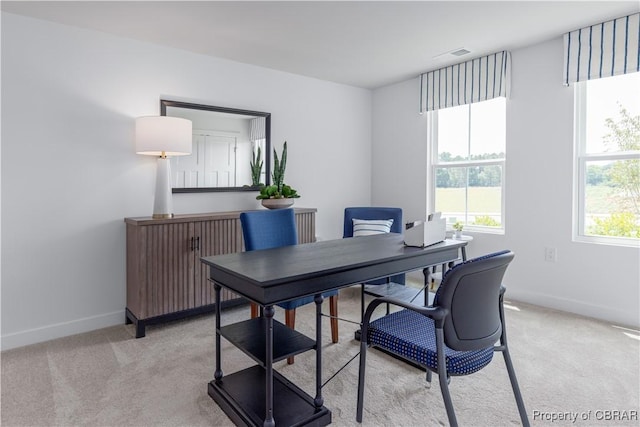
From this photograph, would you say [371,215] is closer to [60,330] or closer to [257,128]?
[257,128]

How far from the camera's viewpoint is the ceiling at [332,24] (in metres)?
2.66

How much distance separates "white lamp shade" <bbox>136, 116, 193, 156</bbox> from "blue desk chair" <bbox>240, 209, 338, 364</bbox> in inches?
39.1

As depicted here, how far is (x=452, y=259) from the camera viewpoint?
241cm

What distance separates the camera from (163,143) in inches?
119

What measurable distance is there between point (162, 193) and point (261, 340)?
177cm

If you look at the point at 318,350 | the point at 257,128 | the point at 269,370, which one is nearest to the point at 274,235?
the point at 318,350

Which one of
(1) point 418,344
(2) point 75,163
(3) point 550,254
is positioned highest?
(2) point 75,163

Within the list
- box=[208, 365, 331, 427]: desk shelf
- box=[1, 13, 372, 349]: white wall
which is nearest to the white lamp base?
box=[1, 13, 372, 349]: white wall

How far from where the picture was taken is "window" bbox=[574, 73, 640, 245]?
3137 millimetres

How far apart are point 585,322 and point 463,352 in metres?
2.30

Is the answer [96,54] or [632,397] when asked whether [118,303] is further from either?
[632,397]

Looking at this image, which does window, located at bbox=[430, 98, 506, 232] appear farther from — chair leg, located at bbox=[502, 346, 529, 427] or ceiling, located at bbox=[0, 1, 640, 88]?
chair leg, located at bbox=[502, 346, 529, 427]

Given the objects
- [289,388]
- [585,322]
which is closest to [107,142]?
[289,388]

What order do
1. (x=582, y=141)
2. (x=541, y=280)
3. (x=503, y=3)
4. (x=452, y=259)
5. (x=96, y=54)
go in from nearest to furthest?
(x=452, y=259), (x=503, y=3), (x=96, y=54), (x=582, y=141), (x=541, y=280)
